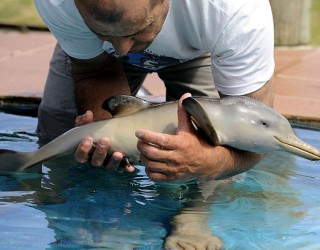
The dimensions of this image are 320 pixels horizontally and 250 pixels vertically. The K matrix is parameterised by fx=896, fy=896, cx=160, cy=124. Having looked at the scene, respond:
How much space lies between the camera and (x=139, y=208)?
4.04 meters

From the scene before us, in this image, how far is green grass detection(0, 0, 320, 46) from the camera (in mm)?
8672

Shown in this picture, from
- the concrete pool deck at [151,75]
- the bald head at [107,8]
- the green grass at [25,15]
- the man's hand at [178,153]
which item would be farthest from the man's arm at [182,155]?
the green grass at [25,15]

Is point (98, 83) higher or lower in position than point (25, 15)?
higher

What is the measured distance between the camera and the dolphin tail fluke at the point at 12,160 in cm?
425

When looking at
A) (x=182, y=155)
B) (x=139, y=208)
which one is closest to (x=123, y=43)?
(x=182, y=155)

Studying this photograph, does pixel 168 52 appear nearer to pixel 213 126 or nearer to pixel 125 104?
pixel 125 104

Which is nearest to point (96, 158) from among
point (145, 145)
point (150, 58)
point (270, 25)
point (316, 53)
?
point (145, 145)

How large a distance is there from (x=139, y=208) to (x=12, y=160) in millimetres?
693

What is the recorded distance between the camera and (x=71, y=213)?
3953mm

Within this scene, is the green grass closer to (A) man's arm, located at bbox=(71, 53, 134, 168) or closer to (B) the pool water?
(A) man's arm, located at bbox=(71, 53, 134, 168)

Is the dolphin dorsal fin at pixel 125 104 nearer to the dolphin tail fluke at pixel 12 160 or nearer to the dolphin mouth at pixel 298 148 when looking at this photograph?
the dolphin tail fluke at pixel 12 160

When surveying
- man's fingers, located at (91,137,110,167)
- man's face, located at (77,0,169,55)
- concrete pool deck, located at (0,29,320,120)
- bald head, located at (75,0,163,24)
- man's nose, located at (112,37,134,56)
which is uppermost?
bald head, located at (75,0,163,24)

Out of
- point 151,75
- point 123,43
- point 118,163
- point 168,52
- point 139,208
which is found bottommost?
point 151,75

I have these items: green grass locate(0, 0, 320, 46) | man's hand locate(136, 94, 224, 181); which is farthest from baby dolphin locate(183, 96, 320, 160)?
green grass locate(0, 0, 320, 46)
